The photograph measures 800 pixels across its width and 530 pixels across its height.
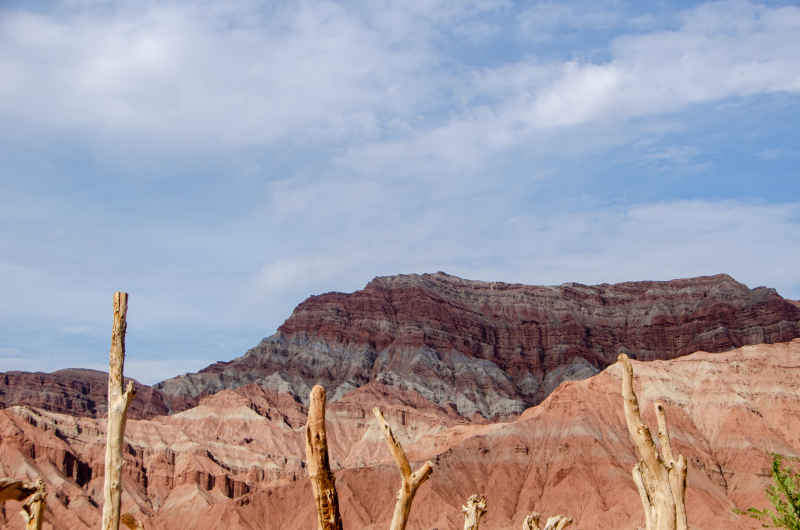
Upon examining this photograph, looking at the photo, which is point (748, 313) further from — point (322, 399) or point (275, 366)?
point (322, 399)

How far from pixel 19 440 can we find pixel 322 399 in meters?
124

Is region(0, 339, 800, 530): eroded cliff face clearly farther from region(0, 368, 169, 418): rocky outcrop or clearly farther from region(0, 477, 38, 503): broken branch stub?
region(0, 477, 38, 503): broken branch stub

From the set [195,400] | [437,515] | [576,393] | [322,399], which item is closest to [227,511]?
[437,515]

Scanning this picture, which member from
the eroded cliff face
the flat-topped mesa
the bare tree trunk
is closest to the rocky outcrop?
the flat-topped mesa

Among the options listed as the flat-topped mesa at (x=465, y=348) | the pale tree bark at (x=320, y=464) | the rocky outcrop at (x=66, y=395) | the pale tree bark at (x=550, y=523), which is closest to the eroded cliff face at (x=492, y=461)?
the rocky outcrop at (x=66, y=395)

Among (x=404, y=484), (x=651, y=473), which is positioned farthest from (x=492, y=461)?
(x=404, y=484)

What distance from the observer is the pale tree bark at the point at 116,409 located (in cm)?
1035

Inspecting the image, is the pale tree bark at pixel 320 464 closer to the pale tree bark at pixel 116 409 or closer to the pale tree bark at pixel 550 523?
the pale tree bark at pixel 116 409

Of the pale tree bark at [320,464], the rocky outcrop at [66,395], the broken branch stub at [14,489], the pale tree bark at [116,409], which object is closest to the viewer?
the pale tree bark at [320,464]

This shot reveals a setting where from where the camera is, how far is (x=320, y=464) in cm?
775

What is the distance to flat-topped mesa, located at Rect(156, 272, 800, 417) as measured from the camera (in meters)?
173

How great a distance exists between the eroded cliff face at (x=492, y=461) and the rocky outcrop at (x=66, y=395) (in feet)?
86.8

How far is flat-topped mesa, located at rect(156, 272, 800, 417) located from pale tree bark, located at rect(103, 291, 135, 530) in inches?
6166

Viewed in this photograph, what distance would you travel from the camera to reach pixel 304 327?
194750mm
